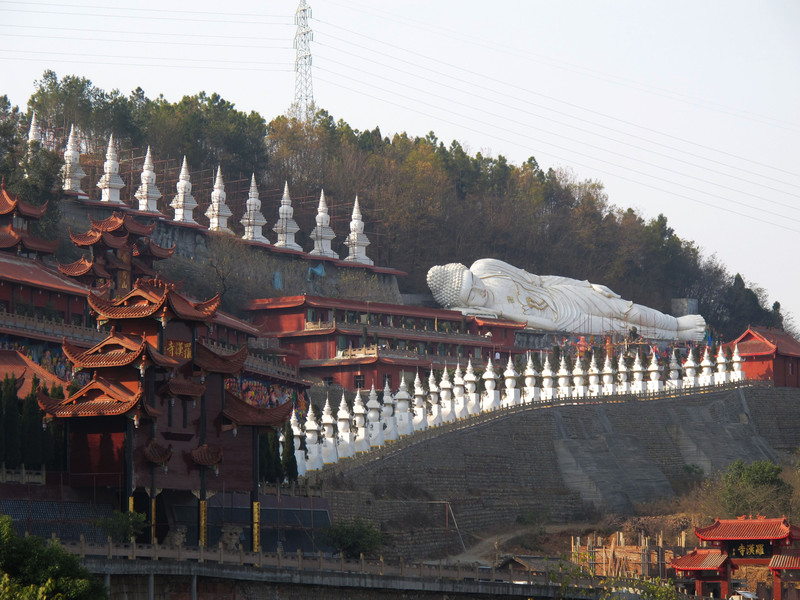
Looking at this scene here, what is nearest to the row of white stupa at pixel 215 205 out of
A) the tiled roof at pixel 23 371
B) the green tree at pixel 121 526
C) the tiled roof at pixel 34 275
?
the tiled roof at pixel 34 275

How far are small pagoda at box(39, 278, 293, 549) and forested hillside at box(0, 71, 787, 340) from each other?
33.4 meters

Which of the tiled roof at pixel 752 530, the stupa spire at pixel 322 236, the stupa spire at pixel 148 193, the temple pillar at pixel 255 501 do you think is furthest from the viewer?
the stupa spire at pixel 322 236

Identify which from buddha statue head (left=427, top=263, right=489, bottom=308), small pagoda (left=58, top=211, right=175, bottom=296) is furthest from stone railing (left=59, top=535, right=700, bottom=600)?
buddha statue head (left=427, top=263, right=489, bottom=308)

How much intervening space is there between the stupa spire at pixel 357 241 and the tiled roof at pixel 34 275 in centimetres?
2471

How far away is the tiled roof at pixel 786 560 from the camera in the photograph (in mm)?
40812

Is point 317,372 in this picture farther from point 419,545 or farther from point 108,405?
point 108,405

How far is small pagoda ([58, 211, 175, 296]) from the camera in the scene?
183 ft

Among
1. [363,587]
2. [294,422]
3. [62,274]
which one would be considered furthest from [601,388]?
[363,587]

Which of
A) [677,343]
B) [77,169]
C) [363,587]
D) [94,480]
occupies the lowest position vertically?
[363,587]

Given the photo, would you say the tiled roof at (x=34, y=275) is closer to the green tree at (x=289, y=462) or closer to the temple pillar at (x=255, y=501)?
the green tree at (x=289, y=462)

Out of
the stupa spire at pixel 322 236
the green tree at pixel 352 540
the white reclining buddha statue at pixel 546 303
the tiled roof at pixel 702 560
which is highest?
the stupa spire at pixel 322 236

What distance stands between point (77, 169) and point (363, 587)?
37.0 metres

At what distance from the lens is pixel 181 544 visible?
3369cm

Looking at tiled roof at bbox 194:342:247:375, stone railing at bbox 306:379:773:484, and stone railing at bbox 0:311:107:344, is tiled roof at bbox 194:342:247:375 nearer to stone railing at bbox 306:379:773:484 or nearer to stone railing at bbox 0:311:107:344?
stone railing at bbox 306:379:773:484
